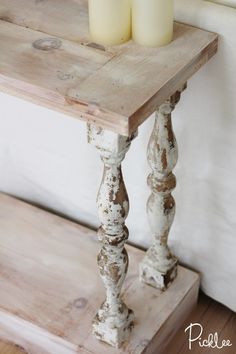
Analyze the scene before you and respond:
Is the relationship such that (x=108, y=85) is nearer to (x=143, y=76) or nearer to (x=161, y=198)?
(x=143, y=76)

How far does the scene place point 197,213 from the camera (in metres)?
1.14

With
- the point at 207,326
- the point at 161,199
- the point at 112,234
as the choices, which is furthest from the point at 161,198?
the point at 207,326

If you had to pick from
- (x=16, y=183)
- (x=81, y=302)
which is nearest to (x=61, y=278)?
(x=81, y=302)

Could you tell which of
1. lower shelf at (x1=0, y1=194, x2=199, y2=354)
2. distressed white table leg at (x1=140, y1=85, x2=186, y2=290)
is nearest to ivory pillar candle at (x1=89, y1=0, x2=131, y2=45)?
distressed white table leg at (x1=140, y1=85, x2=186, y2=290)

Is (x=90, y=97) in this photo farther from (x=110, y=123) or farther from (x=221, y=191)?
(x=221, y=191)

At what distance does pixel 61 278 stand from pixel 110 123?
0.48 metres

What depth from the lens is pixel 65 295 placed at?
44.4 inches

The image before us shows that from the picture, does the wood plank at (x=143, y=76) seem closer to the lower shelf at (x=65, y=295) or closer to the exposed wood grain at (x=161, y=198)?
the exposed wood grain at (x=161, y=198)

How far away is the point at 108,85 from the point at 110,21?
0.11m

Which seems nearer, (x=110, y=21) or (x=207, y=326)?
(x=110, y=21)

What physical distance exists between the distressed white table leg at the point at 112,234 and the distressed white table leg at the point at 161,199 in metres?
0.11

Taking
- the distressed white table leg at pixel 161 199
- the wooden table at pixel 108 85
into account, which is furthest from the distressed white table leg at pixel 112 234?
→ the distressed white table leg at pixel 161 199

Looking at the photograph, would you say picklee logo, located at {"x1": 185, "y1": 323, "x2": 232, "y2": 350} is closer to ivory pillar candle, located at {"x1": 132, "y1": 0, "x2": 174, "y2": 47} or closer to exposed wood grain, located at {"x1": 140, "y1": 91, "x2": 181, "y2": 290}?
exposed wood grain, located at {"x1": 140, "y1": 91, "x2": 181, "y2": 290}

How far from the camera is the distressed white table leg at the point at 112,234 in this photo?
32.5 inches
